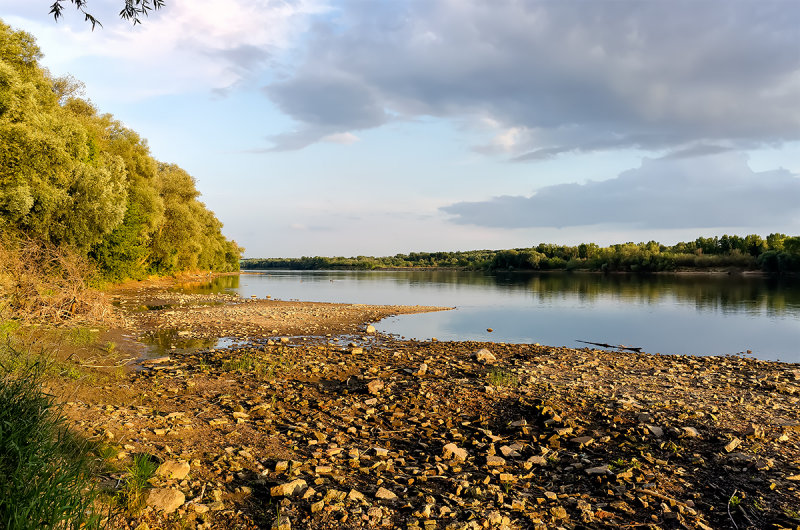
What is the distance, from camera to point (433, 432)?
882cm

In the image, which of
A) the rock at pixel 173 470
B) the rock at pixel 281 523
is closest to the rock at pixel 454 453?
the rock at pixel 281 523

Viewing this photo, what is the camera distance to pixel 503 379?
40.1 feet

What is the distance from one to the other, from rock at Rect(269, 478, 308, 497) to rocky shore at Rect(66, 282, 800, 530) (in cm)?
2

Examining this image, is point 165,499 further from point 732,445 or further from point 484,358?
point 484,358

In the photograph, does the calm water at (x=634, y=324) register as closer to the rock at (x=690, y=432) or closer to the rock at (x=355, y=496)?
the rock at (x=690, y=432)

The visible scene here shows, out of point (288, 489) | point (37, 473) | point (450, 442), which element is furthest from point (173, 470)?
point (450, 442)

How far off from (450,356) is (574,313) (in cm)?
2657

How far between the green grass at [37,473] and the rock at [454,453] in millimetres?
4967

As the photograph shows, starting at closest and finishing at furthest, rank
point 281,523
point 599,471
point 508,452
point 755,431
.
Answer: point 281,523 < point 599,471 < point 508,452 < point 755,431

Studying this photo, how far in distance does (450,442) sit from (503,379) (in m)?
4.29

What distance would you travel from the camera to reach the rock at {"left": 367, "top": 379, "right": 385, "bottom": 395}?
11.3 meters

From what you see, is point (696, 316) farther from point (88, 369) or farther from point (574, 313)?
point (88, 369)

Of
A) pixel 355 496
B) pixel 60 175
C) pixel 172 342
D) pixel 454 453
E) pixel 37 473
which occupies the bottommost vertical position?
pixel 172 342

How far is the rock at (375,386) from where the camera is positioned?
11.3m
